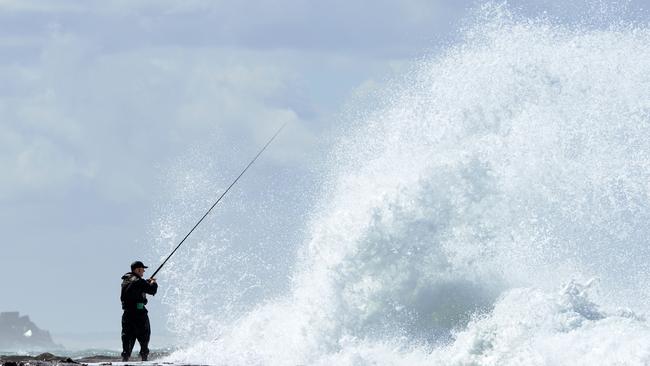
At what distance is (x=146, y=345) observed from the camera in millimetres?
16922

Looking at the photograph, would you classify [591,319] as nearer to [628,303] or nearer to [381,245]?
[381,245]

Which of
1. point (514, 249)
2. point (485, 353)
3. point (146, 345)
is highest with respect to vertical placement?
point (514, 249)

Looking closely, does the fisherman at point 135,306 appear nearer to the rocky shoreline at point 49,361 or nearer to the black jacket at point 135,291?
the black jacket at point 135,291

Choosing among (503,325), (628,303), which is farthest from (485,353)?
(628,303)

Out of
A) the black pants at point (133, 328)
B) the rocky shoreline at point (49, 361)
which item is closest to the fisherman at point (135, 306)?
the black pants at point (133, 328)

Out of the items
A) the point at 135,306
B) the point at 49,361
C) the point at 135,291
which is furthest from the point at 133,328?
the point at 49,361

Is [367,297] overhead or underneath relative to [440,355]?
overhead

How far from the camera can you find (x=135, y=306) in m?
16.5

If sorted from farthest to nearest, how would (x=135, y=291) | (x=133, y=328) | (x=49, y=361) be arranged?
(x=133, y=328) → (x=135, y=291) → (x=49, y=361)

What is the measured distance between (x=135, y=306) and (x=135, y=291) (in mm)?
255

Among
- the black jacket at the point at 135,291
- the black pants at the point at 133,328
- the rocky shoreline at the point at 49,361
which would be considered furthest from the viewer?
the black pants at the point at 133,328

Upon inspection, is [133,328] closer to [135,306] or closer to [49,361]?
[135,306]

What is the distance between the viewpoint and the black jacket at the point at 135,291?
16.4 meters

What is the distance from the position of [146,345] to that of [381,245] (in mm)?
4722
